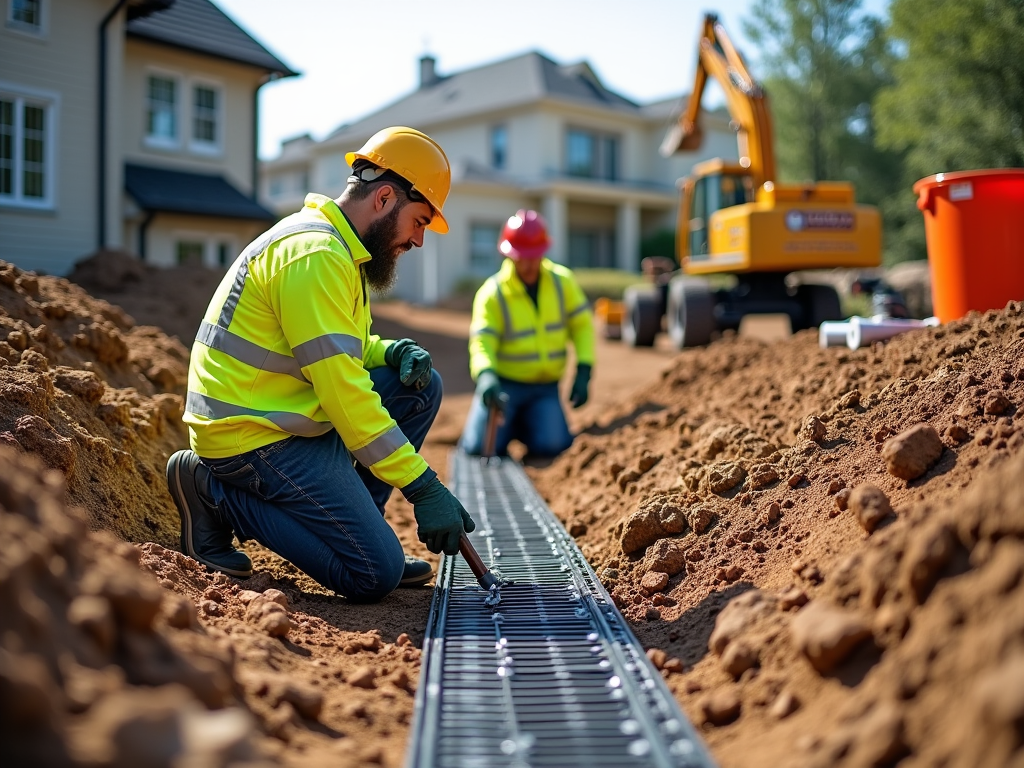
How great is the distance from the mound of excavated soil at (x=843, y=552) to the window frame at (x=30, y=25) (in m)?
10.2

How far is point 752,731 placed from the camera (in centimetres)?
228

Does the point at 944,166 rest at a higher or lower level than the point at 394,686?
higher

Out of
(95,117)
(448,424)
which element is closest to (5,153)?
(95,117)

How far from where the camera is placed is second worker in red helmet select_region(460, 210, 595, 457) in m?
6.75

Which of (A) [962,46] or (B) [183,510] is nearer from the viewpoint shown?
(B) [183,510]

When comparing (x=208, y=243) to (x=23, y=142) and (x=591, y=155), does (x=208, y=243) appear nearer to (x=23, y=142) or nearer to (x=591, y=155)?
(x=23, y=142)

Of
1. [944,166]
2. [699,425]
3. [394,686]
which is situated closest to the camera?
[394,686]

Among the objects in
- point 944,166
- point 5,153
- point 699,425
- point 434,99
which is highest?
point 434,99

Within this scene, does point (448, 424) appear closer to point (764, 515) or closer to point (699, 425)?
point (699, 425)

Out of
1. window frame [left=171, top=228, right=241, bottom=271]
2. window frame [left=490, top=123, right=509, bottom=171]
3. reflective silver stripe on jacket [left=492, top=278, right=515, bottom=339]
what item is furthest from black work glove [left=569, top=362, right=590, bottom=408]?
window frame [left=490, top=123, right=509, bottom=171]

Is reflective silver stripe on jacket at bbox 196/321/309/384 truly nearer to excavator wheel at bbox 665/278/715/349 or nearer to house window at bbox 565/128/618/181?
excavator wheel at bbox 665/278/715/349

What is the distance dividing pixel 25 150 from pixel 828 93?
72.2 feet

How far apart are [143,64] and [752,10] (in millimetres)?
18580

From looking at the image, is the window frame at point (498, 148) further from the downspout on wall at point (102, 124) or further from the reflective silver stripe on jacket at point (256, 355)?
the reflective silver stripe on jacket at point (256, 355)
